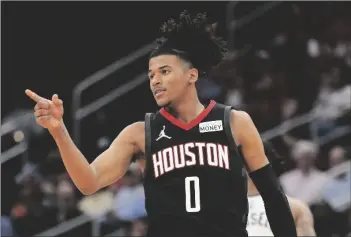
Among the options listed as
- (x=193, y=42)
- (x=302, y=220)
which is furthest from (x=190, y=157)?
(x=302, y=220)

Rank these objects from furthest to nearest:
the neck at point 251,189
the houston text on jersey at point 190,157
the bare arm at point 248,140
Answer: the neck at point 251,189 < the bare arm at point 248,140 < the houston text on jersey at point 190,157

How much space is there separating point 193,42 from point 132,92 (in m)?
6.90

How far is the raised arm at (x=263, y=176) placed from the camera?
12.9 ft

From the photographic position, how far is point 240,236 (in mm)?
3828

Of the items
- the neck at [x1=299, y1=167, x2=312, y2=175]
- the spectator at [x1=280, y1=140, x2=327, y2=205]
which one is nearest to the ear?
the spectator at [x1=280, y1=140, x2=327, y2=205]

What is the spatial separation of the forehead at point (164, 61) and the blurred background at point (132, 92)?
12.2ft

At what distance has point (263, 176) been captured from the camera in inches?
157

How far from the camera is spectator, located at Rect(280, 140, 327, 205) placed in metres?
7.98

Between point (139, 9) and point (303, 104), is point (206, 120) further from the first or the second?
point (139, 9)

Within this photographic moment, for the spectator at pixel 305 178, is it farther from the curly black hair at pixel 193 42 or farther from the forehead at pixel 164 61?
the forehead at pixel 164 61

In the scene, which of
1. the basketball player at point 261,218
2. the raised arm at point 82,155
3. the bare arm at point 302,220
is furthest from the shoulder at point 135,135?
the bare arm at point 302,220

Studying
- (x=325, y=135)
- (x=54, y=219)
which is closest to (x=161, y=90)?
(x=54, y=219)

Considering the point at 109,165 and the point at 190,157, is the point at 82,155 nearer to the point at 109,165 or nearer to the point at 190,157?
the point at 109,165

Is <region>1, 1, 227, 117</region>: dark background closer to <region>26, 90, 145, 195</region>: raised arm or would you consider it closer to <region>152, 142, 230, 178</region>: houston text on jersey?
<region>26, 90, 145, 195</region>: raised arm
